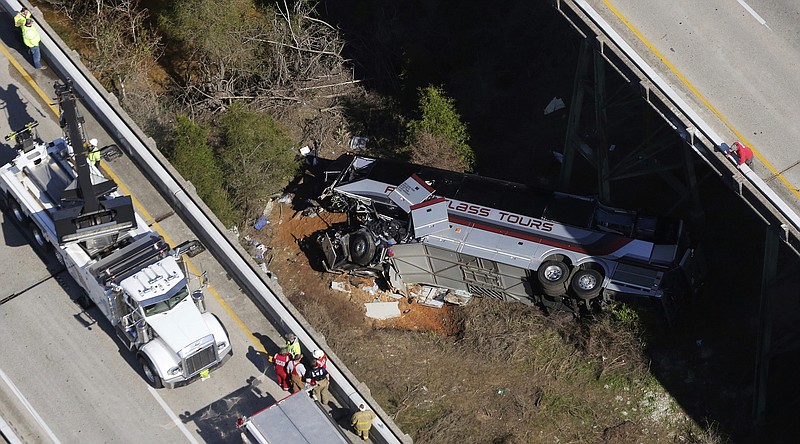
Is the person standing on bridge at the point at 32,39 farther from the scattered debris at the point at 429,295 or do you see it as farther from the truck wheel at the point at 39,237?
the scattered debris at the point at 429,295

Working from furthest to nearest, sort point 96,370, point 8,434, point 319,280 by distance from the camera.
Result: point 319,280
point 96,370
point 8,434

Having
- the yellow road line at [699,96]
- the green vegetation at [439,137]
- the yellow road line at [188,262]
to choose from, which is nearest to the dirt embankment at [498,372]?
the green vegetation at [439,137]

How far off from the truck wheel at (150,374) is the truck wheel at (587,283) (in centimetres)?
986

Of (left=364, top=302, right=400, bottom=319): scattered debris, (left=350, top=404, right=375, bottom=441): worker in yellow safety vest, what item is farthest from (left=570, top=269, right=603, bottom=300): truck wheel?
(left=350, top=404, right=375, bottom=441): worker in yellow safety vest

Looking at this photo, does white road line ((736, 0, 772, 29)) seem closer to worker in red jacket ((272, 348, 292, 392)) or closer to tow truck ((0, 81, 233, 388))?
worker in red jacket ((272, 348, 292, 392))

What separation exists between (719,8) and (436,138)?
26.9 ft

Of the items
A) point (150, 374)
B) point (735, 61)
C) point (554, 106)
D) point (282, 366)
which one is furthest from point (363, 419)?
point (554, 106)

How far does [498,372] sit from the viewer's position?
28.5m

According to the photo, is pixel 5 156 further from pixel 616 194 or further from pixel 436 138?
pixel 616 194

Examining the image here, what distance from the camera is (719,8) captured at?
26812 millimetres

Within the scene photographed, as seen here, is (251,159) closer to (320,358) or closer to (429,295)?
(429,295)

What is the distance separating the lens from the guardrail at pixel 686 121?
23.6 meters

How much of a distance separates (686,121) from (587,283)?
198 inches

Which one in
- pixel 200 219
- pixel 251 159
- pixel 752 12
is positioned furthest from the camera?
pixel 251 159
